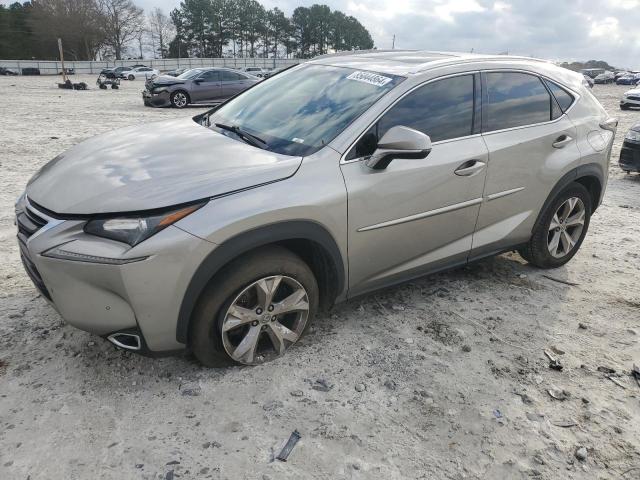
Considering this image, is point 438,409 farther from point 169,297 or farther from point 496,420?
point 169,297

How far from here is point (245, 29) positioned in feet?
297

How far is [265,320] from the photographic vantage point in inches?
113

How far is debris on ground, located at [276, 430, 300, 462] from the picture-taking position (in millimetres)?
2363

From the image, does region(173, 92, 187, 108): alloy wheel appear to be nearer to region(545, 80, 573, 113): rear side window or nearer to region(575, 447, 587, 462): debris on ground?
region(545, 80, 573, 113): rear side window

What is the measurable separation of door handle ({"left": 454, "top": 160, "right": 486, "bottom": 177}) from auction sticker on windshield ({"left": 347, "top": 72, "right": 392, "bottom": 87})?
0.73 m

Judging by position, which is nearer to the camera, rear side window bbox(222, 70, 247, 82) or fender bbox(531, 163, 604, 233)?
fender bbox(531, 163, 604, 233)

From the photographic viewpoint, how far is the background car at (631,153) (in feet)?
25.2

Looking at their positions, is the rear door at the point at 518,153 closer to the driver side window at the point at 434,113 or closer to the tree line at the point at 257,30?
the driver side window at the point at 434,113

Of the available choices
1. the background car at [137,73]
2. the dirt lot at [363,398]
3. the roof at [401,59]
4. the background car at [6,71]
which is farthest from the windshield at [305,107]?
the background car at [6,71]

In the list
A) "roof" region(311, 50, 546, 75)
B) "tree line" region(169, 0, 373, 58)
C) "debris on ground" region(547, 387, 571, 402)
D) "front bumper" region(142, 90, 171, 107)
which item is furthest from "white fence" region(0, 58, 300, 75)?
"debris on ground" region(547, 387, 571, 402)

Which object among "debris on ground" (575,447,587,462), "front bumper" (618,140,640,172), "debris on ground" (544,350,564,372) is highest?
"front bumper" (618,140,640,172)

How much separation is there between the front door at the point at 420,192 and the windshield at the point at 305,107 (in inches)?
7.6

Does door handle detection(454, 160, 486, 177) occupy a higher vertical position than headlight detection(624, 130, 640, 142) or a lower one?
higher

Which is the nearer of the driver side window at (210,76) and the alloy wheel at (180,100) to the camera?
the alloy wheel at (180,100)
